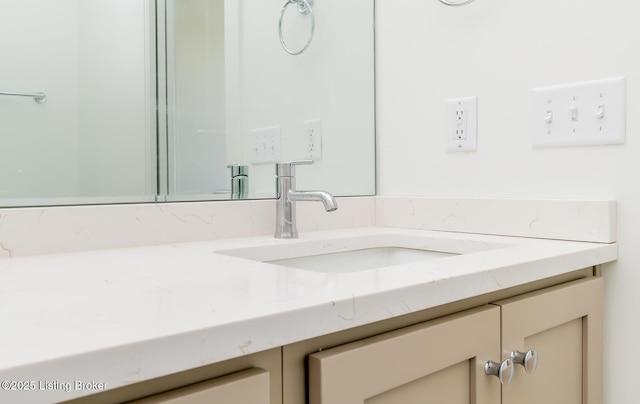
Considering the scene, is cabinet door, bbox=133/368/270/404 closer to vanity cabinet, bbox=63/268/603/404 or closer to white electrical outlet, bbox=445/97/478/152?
vanity cabinet, bbox=63/268/603/404

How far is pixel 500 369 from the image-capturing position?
0.69m

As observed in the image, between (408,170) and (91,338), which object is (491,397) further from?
(408,170)

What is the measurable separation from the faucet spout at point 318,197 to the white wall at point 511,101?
36 centimetres

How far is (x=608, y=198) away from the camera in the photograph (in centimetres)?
94

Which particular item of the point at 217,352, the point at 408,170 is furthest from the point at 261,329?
the point at 408,170

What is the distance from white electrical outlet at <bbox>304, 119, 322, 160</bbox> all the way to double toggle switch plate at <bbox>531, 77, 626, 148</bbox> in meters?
0.54

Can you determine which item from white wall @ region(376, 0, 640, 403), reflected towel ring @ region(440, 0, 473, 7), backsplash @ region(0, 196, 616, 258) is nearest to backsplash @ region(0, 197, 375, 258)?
backsplash @ region(0, 196, 616, 258)

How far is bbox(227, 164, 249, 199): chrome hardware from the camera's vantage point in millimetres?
1099

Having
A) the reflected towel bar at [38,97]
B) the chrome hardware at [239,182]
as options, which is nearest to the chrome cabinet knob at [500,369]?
the chrome hardware at [239,182]

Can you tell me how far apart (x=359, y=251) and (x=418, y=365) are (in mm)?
530

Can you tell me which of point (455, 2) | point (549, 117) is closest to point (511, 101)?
point (549, 117)

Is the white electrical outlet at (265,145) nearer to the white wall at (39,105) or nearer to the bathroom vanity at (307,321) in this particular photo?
the bathroom vanity at (307,321)

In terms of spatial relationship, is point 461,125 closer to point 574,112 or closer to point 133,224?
point 574,112

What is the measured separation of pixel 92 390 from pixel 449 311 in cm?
44
